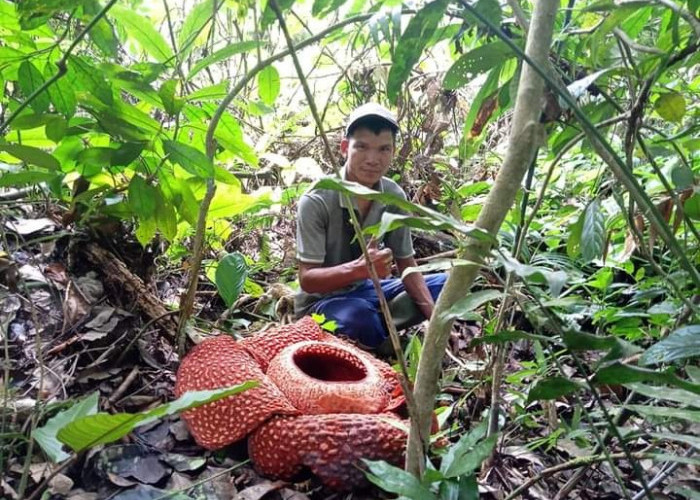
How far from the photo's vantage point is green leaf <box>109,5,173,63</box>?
1334 mm

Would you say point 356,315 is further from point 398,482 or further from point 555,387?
point 555,387

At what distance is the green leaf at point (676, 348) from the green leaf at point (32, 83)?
1245 mm

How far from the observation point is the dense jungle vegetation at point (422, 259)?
83 cm

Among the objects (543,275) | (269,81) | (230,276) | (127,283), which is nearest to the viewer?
(543,275)

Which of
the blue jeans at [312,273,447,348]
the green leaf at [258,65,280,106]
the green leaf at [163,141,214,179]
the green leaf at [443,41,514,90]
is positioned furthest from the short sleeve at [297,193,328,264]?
the green leaf at [443,41,514,90]

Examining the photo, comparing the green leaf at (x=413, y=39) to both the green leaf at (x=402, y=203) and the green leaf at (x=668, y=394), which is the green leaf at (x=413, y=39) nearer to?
the green leaf at (x=402, y=203)

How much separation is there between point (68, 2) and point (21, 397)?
3.14ft

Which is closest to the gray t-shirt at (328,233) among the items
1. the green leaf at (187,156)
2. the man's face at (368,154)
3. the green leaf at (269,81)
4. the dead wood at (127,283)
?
the man's face at (368,154)

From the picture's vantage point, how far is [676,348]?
76 cm

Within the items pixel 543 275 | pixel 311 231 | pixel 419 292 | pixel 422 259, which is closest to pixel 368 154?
pixel 311 231

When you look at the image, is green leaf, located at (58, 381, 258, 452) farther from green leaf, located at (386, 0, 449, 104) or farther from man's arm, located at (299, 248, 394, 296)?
man's arm, located at (299, 248, 394, 296)

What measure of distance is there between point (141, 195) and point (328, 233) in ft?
3.88

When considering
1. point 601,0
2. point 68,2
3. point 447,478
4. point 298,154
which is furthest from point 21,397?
point 298,154

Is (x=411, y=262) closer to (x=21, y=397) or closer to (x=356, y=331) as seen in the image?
(x=356, y=331)
